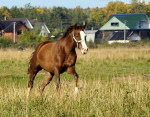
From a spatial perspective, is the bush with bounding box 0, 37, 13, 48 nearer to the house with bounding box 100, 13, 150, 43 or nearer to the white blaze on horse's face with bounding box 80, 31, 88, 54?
the house with bounding box 100, 13, 150, 43

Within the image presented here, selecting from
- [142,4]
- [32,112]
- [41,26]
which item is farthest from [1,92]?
[142,4]

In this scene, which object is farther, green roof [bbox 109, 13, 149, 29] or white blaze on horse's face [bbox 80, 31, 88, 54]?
green roof [bbox 109, 13, 149, 29]

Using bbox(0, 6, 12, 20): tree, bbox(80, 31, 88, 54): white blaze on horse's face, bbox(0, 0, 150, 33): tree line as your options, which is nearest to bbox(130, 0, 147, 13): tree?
bbox(0, 0, 150, 33): tree line

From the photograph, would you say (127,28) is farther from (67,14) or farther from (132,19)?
(67,14)

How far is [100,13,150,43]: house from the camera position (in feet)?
316

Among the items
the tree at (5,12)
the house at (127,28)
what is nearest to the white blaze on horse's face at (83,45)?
the house at (127,28)

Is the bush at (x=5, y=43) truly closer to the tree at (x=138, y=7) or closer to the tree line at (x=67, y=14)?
the tree line at (x=67, y=14)

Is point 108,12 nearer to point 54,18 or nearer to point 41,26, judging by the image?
point 54,18

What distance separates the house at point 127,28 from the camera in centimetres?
9638

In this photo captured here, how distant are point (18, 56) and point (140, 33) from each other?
65.6 metres

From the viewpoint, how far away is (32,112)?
988 centimetres

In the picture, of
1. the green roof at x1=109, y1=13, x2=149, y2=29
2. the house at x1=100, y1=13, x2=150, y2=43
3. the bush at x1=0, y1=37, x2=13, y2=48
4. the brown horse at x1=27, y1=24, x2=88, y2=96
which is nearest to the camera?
the brown horse at x1=27, y1=24, x2=88, y2=96

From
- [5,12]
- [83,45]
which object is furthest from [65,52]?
[5,12]

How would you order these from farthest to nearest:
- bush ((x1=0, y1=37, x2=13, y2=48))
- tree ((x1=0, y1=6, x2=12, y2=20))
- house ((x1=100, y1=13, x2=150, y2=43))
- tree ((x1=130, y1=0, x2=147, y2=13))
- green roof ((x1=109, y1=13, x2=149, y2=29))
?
tree ((x1=0, y1=6, x2=12, y2=20)) < tree ((x1=130, y1=0, x2=147, y2=13)) < green roof ((x1=109, y1=13, x2=149, y2=29)) < house ((x1=100, y1=13, x2=150, y2=43)) < bush ((x1=0, y1=37, x2=13, y2=48))
